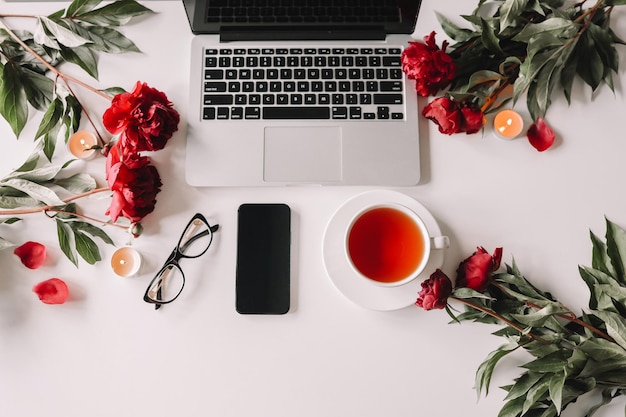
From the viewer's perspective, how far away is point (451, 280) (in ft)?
2.59

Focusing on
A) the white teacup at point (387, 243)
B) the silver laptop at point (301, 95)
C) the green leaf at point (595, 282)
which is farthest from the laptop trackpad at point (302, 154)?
the green leaf at point (595, 282)

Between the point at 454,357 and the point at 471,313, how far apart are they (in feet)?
0.26

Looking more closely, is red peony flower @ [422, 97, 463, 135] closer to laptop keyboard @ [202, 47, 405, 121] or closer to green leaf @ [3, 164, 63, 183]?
laptop keyboard @ [202, 47, 405, 121]

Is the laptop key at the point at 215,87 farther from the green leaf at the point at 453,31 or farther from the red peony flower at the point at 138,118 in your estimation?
the green leaf at the point at 453,31

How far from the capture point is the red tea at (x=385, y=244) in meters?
0.75

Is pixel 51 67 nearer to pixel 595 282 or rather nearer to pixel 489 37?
pixel 489 37

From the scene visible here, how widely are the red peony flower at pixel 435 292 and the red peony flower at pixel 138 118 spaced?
0.49m

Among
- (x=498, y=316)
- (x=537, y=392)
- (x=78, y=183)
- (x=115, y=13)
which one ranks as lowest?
(x=537, y=392)

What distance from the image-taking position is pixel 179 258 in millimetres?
790

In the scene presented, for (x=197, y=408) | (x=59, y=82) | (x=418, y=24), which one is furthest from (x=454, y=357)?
(x=59, y=82)

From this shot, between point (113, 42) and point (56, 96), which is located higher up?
point (113, 42)

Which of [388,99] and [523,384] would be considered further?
[388,99]

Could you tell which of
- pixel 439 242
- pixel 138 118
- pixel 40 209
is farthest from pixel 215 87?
pixel 439 242

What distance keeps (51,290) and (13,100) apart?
1.11 feet
